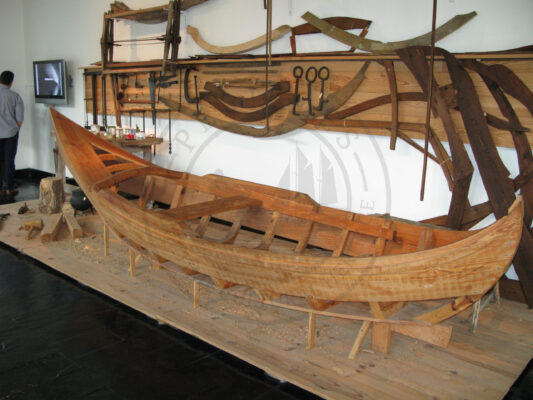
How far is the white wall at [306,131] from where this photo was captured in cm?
333

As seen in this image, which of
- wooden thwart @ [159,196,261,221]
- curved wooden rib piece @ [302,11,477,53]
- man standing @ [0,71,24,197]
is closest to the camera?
wooden thwart @ [159,196,261,221]

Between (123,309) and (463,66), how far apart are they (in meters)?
2.78

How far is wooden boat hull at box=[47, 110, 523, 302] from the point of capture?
1.88 meters

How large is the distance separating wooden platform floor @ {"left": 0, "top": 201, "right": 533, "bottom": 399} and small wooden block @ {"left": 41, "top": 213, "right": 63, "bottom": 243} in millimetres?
673

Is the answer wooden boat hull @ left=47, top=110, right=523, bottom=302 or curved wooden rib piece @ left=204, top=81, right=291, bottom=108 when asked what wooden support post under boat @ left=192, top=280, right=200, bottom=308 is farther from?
curved wooden rib piece @ left=204, top=81, right=291, bottom=108

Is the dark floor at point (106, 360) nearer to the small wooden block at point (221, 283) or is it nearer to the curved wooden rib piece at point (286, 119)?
the small wooden block at point (221, 283)

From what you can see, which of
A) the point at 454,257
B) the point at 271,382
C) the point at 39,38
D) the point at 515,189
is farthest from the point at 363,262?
the point at 39,38

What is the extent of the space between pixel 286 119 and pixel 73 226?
2199 millimetres

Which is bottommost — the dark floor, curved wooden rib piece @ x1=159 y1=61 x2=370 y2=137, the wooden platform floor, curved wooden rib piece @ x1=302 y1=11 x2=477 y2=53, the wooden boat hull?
the dark floor

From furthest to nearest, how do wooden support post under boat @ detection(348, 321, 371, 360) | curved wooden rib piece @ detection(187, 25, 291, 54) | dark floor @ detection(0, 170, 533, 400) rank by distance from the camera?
curved wooden rib piece @ detection(187, 25, 291, 54) → wooden support post under boat @ detection(348, 321, 371, 360) → dark floor @ detection(0, 170, 533, 400)

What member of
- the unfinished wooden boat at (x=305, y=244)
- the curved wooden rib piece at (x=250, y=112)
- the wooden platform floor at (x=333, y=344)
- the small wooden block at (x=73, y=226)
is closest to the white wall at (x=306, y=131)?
the curved wooden rib piece at (x=250, y=112)

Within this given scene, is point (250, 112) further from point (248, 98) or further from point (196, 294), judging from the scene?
point (196, 294)

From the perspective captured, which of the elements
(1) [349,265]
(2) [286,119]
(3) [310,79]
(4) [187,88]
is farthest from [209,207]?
(4) [187,88]

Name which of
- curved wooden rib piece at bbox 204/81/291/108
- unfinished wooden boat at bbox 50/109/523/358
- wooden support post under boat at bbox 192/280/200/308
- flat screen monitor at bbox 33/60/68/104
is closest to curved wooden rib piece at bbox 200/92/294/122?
curved wooden rib piece at bbox 204/81/291/108
